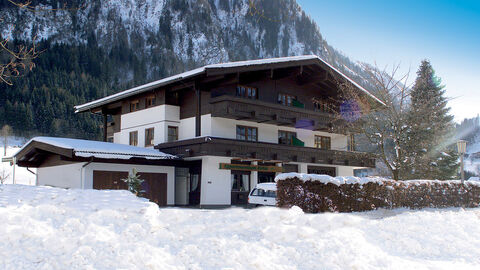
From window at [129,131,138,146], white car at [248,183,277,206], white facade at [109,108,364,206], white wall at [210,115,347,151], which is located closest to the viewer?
white car at [248,183,277,206]

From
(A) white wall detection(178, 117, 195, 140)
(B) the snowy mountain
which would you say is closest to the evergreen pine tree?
(A) white wall detection(178, 117, 195, 140)

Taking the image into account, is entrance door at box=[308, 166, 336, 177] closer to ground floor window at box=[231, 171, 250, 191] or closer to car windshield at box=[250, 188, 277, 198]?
ground floor window at box=[231, 171, 250, 191]

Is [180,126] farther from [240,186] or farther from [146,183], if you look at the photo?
[240,186]

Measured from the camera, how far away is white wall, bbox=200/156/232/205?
1064 inches

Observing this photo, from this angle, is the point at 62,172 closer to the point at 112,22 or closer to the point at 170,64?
the point at 170,64

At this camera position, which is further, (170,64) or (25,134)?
(170,64)

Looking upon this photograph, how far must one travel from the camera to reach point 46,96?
96688mm

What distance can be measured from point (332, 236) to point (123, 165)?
769 inches

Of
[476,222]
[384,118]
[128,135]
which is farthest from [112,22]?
[476,222]

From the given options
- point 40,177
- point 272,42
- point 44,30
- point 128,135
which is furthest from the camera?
point 272,42

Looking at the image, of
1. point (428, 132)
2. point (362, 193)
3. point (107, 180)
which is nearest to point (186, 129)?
point (107, 180)

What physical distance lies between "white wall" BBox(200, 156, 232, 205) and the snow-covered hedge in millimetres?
10527

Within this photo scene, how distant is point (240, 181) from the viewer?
29500 mm

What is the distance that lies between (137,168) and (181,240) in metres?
19.4
